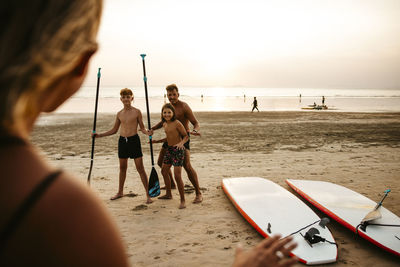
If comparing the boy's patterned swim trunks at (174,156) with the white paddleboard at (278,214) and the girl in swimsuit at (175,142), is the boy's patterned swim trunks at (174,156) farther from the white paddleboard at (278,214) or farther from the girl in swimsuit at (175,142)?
the white paddleboard at (278,214)

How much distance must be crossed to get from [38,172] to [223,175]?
6664 millimetres

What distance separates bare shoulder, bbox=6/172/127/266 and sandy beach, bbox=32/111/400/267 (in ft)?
1.98

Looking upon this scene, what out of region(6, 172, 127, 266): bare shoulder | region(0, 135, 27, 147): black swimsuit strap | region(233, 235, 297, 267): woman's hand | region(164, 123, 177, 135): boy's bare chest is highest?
region(0, 135, 27, 147): black swimsuit strap

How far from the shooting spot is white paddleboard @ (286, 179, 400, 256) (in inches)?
143

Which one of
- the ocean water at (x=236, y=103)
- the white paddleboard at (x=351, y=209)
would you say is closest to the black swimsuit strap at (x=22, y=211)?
the ocean water at (x=236, y=103)

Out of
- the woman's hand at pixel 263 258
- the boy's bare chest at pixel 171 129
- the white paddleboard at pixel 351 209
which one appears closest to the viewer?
the woman's hand at pixel 263 258

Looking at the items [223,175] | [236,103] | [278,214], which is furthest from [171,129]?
[236,103]

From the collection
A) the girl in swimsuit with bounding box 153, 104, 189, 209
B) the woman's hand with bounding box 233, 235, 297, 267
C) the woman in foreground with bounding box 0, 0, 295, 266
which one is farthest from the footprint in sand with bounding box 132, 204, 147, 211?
the woman in foreground with bounding box 0, 0, 295, 266

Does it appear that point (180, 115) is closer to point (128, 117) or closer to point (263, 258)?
point (128, 117)

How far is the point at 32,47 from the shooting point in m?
0.46

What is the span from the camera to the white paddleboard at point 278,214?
340 cm

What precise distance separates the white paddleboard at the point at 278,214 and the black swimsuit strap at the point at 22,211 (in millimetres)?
3557

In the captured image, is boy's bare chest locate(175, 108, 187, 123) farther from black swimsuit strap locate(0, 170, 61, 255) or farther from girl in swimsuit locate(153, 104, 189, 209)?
black swimsuit strap locate(0, 170, 61, 255)

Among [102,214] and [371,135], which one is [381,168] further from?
[102,214]
